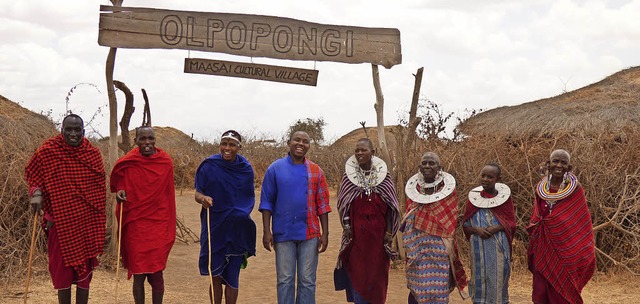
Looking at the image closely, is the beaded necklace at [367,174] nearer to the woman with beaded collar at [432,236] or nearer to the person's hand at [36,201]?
the woman with beaded collar at [432,236]

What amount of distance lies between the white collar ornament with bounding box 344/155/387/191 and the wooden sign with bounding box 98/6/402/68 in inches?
111

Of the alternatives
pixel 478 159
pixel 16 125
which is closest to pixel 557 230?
pixel 478 159

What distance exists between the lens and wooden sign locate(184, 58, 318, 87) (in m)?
7.21

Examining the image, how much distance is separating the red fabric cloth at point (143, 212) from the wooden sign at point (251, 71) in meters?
2.19

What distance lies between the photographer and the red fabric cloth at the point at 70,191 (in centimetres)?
495

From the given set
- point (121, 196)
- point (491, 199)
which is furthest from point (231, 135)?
point (491, 199)

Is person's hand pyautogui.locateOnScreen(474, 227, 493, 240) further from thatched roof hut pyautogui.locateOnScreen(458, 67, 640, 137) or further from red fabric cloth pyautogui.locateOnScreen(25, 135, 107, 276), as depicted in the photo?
thatched roof hut pyautogui.locateOnScreen(458, 67, 640, 137)

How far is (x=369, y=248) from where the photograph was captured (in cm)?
485

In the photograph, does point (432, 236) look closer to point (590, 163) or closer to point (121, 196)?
point (121, 196)

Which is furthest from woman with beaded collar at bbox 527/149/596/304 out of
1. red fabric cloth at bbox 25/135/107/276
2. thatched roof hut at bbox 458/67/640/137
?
thatched roof hut at bbox 458/67/640/137

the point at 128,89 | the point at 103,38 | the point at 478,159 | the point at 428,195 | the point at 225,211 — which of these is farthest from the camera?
the point at 478,159

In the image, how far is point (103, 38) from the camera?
7.27 meters

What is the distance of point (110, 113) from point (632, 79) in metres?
9.59

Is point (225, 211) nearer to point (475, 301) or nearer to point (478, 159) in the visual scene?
point (475, 301)
